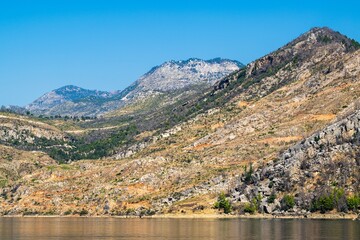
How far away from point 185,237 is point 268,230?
22166 millimetres

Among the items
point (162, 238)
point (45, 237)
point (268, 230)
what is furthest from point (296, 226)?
point (45, 237)

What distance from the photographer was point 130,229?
167625 mm

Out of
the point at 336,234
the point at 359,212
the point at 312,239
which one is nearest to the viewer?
the point at 312,239

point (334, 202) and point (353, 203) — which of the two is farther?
point (334, 202)

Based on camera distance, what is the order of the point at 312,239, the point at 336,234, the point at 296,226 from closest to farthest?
the point at 312,239 → the point at 336,234 → the point at 296,226

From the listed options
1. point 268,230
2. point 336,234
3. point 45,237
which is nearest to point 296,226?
point 268,230

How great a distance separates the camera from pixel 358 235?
417ft

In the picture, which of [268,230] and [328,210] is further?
[328,210]

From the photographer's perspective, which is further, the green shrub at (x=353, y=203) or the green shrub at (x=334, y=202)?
the green shrub at (x=334, y=202)

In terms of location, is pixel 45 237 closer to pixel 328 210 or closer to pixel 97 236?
pixel 97 236

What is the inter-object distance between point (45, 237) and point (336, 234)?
60713 millimetres

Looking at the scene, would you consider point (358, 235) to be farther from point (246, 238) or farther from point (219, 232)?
point (219, 232)

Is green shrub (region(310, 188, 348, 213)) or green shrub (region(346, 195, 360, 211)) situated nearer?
green shrub (region(346, 195, 360, 211))

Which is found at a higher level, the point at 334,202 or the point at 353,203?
the point at 334,202
